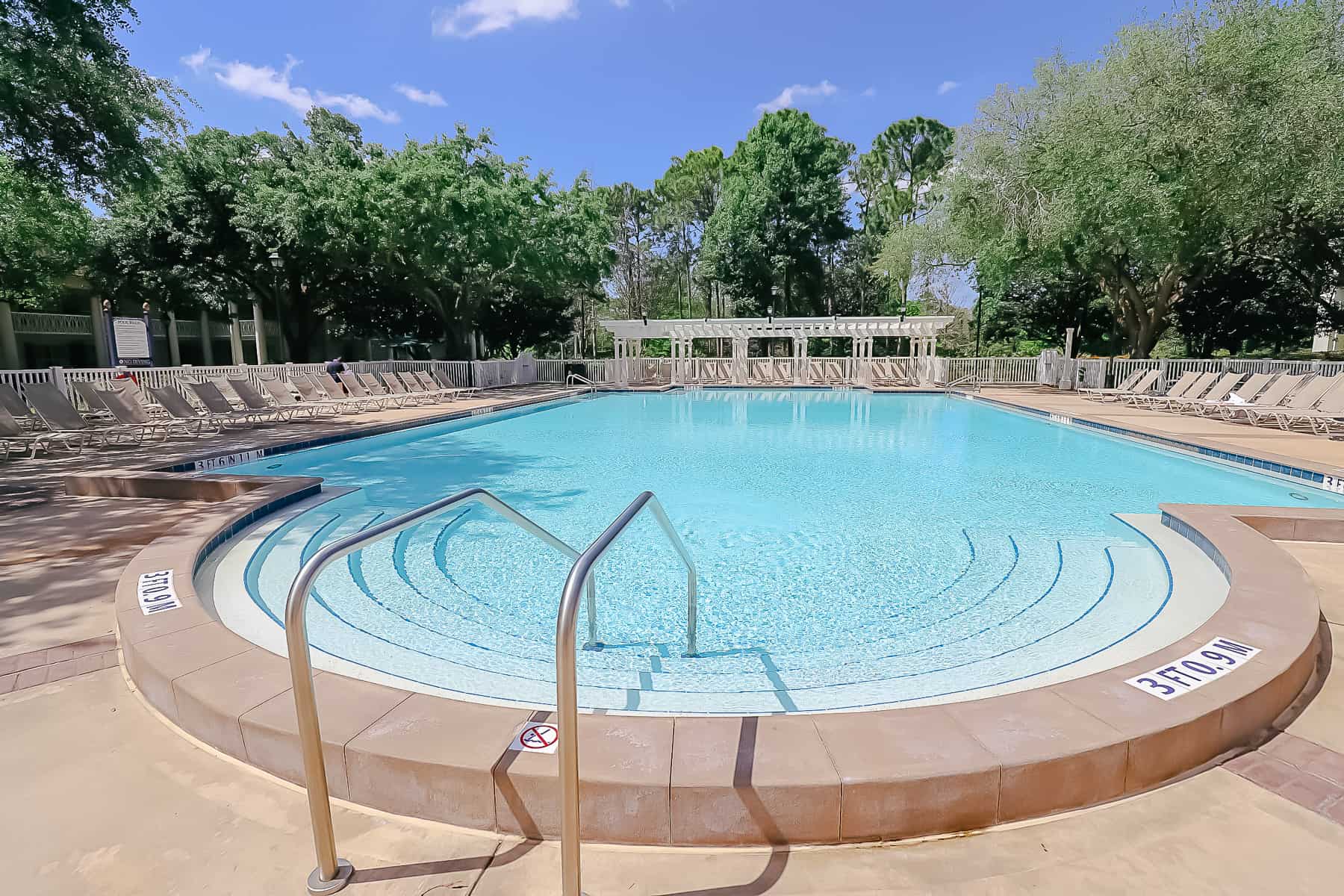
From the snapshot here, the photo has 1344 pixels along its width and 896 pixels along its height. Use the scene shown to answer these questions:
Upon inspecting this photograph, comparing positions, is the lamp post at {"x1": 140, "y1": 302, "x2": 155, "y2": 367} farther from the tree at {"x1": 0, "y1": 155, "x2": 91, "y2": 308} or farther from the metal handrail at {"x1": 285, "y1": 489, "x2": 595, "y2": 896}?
the metal handrail at {"x1": 285, "y1": 489, "x2": 595, "y2": 896}

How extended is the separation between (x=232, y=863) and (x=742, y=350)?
2504 centimetres

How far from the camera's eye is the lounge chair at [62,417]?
9039mm

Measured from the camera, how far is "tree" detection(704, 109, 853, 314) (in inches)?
1270

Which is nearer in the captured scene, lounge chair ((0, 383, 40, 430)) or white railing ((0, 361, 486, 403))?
lounge chair ((0, 383, 40, 430))

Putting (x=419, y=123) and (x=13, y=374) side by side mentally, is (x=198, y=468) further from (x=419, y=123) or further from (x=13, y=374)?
(x=419, y=123)

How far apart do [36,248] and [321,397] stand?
17.9 meters

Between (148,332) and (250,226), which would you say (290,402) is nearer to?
(148,332)

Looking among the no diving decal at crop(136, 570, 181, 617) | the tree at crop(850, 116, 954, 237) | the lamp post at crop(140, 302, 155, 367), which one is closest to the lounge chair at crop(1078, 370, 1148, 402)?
the no diving decal at crop(136, 570, 181, 617)

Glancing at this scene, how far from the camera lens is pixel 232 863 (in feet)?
5.99

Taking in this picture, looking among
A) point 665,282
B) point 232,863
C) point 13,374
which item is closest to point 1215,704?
point 232,863

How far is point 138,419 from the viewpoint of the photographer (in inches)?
385

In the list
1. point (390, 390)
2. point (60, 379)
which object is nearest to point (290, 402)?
point (390, 390)

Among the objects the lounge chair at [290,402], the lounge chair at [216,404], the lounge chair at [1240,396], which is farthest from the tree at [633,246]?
the lounge chair at [1240,396]

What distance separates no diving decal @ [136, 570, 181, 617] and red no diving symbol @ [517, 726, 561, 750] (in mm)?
2381
